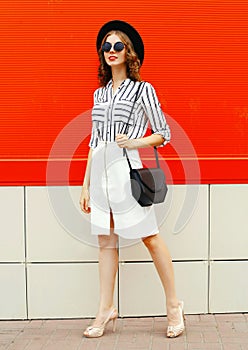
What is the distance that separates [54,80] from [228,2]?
1295 millimetres

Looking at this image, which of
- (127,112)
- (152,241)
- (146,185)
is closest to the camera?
(146,185)

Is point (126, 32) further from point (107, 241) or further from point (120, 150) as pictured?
point (107, 241)

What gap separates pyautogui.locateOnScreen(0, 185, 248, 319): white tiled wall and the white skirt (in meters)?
0.40

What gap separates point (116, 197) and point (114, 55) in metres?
0.87

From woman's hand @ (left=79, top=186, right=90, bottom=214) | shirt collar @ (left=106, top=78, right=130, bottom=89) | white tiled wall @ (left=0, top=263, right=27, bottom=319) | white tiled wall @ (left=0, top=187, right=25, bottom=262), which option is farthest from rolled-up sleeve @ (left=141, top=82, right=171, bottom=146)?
white tiled wall @ (left=0, top=263, right=27, bottom=319)

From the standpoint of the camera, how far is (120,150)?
3.64 metres

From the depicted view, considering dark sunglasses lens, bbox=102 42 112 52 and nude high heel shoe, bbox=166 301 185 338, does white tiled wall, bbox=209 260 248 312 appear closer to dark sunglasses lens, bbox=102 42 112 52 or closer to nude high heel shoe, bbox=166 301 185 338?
nude high heel shoe, bbox=166 301 185 338

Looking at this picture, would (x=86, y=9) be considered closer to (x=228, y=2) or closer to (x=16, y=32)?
(x=16, y=32)

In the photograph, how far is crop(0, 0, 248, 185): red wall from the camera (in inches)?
159

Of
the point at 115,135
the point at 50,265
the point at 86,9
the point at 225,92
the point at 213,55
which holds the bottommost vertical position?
the point at 50,265

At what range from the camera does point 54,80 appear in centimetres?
407

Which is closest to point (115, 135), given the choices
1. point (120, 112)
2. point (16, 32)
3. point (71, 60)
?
point (120, 112)

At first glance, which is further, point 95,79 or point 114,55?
point 95,79

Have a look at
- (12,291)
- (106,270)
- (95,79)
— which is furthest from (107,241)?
(95,79)
